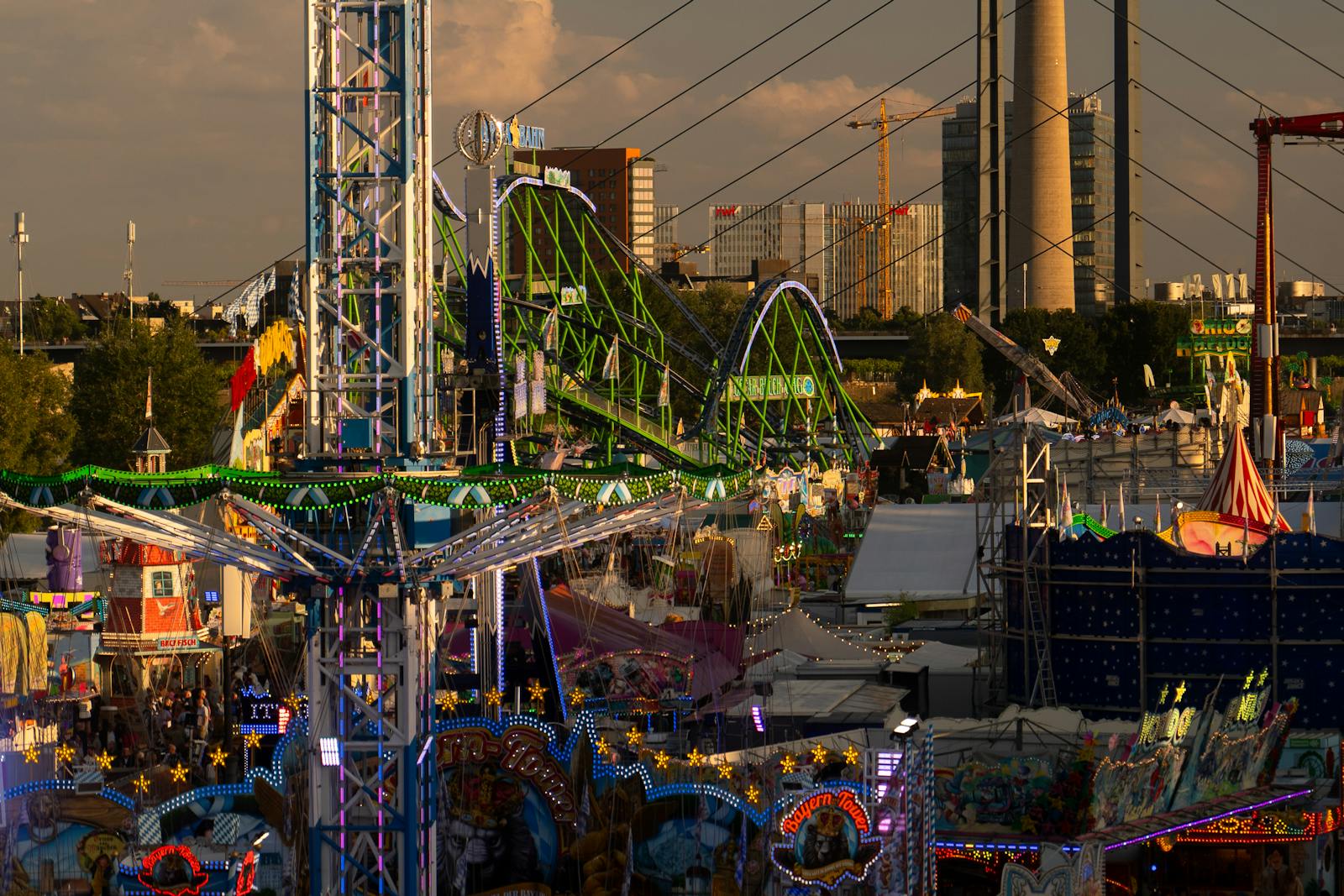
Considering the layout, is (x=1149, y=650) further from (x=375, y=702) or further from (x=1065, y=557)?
(x=375, y=702)

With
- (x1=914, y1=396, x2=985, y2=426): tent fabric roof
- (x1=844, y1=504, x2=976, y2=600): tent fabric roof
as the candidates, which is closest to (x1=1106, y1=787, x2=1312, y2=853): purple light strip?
(x1=844, y1=504, x2=976, y2=600): tent fabric roof

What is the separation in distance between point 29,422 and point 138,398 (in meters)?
8.18

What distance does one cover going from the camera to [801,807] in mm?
16250

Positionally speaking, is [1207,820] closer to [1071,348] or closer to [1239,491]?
[1239,491]

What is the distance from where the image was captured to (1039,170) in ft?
407

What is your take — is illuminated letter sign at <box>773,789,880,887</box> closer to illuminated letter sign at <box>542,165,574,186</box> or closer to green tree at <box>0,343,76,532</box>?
illuminated letter sign at <box>542,165,574,186</box>

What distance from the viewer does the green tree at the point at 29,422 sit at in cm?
5394

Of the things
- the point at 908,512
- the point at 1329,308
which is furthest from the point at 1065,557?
the point at 1329,308

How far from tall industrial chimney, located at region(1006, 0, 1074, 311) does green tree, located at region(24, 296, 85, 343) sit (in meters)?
59.0

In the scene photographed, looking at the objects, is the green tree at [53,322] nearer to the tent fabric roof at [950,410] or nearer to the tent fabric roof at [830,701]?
the tent fabric roof at [950,410]

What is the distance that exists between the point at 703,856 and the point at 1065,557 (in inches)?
314

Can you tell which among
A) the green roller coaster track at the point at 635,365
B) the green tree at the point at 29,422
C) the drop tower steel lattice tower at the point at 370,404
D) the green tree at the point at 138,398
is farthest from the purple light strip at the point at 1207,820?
the green tree at the point at 138,398

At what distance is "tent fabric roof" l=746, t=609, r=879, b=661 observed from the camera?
90.7 feet

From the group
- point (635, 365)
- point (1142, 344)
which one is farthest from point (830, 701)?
point (1142, 344)
